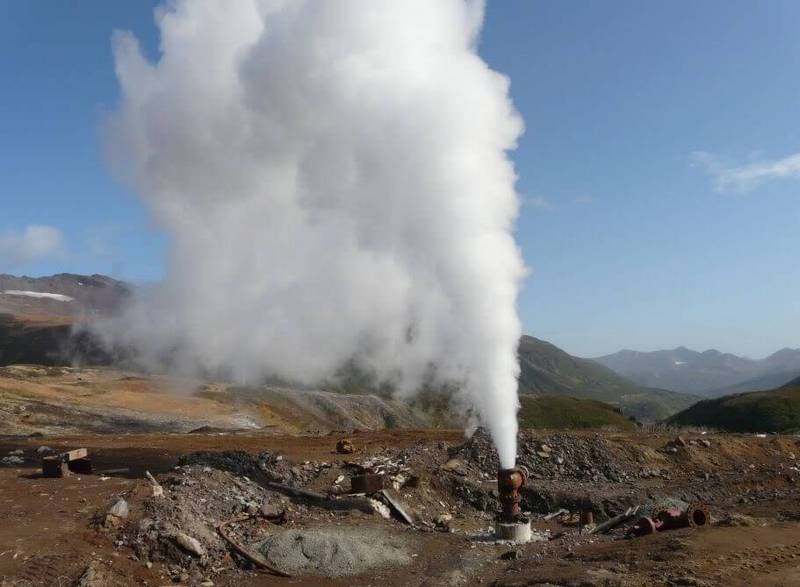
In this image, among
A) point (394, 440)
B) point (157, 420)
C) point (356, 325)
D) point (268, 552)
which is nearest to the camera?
point (268, 552)

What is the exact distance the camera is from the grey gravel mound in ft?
38.7

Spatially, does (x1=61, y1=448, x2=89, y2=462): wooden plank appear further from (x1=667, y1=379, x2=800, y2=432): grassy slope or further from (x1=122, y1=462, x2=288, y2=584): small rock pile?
(x1=667, y1=379, x2=800, y2=432): grassy slope

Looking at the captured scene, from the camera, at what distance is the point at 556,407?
95.0 metres

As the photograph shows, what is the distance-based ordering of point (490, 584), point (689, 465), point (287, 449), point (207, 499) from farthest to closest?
point (287, 449) → point (689, 465) → point (207, 499) → point (490, 584)

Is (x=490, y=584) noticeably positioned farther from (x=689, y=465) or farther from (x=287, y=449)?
(x=287, y=449)

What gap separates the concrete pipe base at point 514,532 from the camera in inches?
538

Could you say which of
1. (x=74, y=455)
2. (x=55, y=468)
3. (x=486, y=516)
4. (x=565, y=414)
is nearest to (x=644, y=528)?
(x=486, y=516)

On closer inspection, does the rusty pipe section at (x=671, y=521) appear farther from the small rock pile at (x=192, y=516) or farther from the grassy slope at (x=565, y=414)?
the grassy slope at (x=565, y=414)

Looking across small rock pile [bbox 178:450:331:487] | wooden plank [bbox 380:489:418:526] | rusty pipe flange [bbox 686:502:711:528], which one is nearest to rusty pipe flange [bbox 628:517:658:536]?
rusty pipe flange [bbox 686:502:711:528]

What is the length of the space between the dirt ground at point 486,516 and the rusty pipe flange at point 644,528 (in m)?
0.46

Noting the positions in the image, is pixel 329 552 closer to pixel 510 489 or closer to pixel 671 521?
pixel 510 489

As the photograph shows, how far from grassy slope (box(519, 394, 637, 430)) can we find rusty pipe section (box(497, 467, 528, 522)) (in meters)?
70.2

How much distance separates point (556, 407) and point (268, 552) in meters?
87.3

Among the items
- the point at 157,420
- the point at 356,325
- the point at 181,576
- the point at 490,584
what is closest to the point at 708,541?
the point at 490,584
